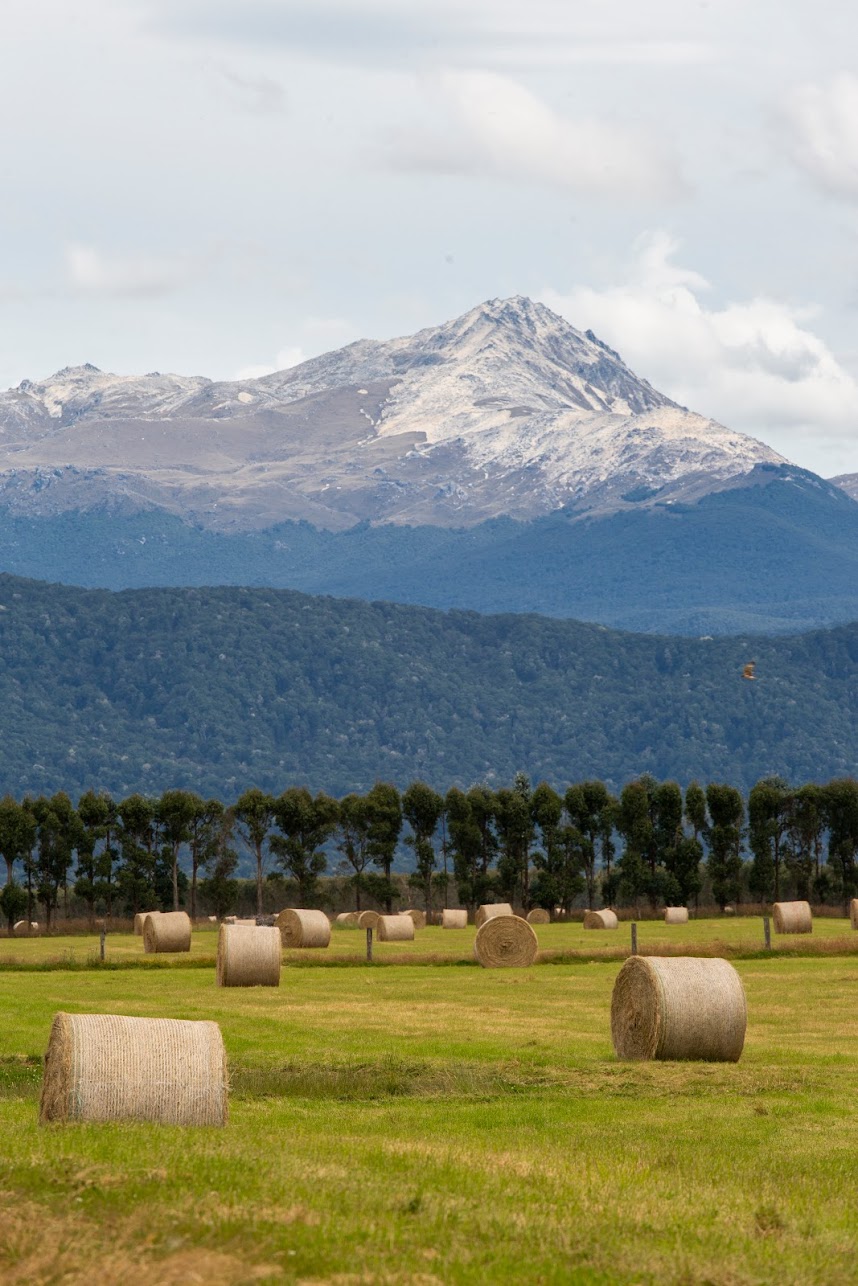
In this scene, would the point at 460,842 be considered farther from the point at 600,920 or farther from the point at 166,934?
the point at 166,934

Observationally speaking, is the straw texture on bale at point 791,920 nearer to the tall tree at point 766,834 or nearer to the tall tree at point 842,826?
the tall tree at point 842,826

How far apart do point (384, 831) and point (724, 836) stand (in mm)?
21940

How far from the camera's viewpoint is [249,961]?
Answer: 1871 inches

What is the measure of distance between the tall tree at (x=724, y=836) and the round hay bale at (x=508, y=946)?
61.0 metres

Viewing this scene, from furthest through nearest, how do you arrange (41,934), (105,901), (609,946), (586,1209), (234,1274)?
(105,901)
(41,934)
(609,946)
(586,1209)
(234,1274)

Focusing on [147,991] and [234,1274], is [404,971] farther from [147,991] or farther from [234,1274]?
[234,1274]

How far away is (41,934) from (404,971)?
51.0 m

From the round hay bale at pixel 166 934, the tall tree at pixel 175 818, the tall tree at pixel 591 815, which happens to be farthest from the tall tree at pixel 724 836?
the round hay bale at pixel 166 934

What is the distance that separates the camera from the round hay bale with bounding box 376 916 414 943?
8094 centimetres

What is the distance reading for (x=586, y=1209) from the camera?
16.1m

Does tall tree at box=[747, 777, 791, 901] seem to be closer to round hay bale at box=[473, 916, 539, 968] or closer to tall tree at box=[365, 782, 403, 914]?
tall tree at box=[365, 782, 403, 914]

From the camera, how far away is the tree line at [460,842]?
116062 mm

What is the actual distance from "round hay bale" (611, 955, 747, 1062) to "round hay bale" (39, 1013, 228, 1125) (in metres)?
11.4

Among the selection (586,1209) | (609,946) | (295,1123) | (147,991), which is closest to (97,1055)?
(295,1123)
